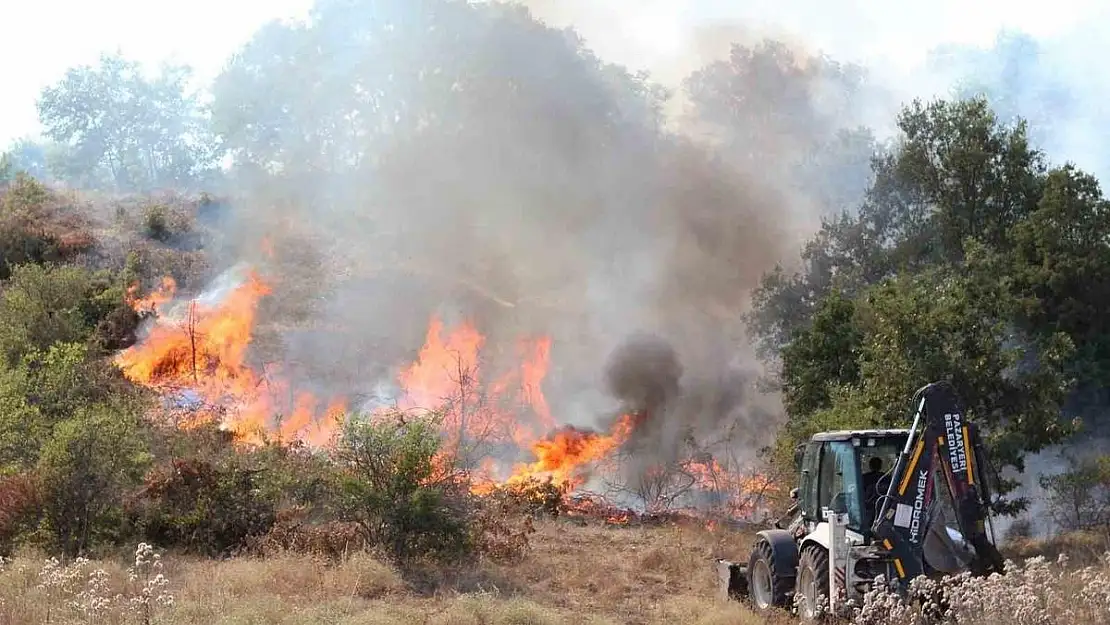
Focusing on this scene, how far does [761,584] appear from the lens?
9.98m

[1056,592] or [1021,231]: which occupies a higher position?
[1021,231]

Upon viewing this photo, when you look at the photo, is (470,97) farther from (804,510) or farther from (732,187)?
(804,510)

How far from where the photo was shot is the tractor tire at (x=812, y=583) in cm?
838

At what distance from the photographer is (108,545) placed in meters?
12.2

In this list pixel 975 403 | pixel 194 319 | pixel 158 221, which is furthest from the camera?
pixel 158 221

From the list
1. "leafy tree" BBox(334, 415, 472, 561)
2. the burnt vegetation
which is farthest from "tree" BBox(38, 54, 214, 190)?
"leafy tree" BBox(334, 415, 472, 561)

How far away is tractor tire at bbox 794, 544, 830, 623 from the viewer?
8.38 m

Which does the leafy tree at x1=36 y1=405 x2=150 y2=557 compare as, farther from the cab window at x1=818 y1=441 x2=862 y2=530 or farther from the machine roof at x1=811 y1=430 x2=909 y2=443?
the machine roof at x1=811 y1=430 x2=909 y2=443

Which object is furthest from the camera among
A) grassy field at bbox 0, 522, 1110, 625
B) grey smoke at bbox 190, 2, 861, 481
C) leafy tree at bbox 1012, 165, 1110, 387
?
grey smoke at bbox 190, 2, 861, 481

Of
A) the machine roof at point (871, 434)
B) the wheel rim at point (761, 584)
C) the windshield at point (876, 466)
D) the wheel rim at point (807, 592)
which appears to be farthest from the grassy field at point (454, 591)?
the machine roof at point (871, 434)

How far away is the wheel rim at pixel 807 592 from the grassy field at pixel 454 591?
1.65 feet

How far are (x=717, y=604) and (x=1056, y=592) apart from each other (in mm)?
4313

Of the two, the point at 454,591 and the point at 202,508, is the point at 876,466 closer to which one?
the point at 454,591

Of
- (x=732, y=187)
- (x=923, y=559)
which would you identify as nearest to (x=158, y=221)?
(x=732, y=187)
